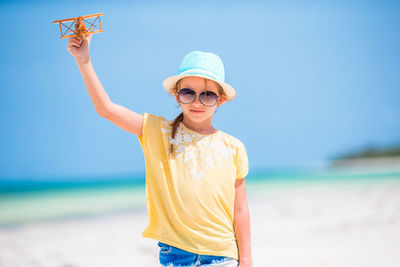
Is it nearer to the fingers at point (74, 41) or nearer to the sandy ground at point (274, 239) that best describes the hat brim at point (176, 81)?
the fingers at point (74, 41)

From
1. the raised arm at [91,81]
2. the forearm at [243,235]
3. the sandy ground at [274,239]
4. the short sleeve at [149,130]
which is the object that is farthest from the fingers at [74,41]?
the sandy ground at [274,239]

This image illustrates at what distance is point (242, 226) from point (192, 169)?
15.3 inches

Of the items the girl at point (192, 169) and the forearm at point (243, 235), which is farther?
the forearm at point (243, 235)

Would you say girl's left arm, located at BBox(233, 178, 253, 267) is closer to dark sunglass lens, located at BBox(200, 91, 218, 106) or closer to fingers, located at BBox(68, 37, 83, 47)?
dark sunglass lens, located at BBox(200, 91, 218, 106)

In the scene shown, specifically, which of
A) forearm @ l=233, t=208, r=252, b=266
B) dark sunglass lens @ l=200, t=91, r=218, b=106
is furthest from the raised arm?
forearm @ l=233, t=208, r=252, b=266

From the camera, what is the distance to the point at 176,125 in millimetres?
1871

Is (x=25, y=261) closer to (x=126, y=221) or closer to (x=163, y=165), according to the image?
(x=126, y=221)

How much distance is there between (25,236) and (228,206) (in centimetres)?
457

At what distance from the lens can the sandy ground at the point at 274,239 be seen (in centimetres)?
385

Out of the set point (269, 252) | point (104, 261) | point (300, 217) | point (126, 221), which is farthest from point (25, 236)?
point (300, 217)

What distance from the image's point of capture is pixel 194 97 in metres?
1.82

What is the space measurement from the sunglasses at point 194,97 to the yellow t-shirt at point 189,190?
15 cm

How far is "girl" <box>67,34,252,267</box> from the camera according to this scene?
1681 millimetres

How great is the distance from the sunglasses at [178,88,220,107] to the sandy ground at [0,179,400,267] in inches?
94.2
